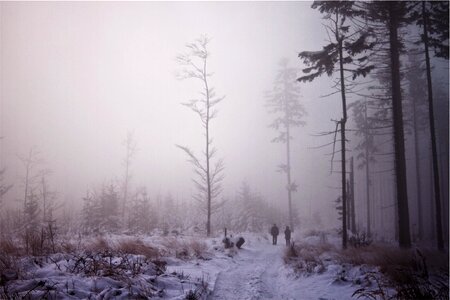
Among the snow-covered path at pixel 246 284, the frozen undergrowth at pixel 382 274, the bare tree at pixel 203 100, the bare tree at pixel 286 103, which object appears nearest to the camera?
the frozen undergrowth at pixel 382 274

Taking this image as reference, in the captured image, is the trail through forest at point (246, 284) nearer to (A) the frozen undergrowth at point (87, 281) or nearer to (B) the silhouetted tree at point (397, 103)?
(A) the frozen undergrowth at point (87, 281)

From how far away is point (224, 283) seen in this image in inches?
293

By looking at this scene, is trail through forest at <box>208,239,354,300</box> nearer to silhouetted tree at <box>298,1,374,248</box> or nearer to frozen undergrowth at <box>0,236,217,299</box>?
frozen undergrowth at <box>0,236,217,299</box>

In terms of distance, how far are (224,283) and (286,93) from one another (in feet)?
100

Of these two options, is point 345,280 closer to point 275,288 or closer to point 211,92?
point 275,288

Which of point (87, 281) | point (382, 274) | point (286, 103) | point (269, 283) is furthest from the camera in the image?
point (286, 103)

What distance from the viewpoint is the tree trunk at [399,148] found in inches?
529

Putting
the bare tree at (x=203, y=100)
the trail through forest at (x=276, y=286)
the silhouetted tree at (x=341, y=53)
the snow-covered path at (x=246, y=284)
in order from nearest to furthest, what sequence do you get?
the trail through forest at (x=276, y=286) < the snow-covered path at (x=246, y=284) < the silhouetted tree at (x=341, y=53) < the bare tree at (x=203, y=100)

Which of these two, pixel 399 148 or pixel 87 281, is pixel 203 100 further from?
pixel 87 281

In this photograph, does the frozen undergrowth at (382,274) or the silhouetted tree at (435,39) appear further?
the silhouetted tree at (435,39)

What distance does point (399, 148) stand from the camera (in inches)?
547

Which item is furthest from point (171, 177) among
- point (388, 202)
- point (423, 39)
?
point (423, 39)

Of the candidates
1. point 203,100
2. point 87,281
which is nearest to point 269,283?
point 87,281

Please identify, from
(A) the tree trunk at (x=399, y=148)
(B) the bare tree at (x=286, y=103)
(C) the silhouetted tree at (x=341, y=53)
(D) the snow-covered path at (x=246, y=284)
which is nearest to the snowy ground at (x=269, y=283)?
(D) the snow-covered path at (x=246, y=284)
